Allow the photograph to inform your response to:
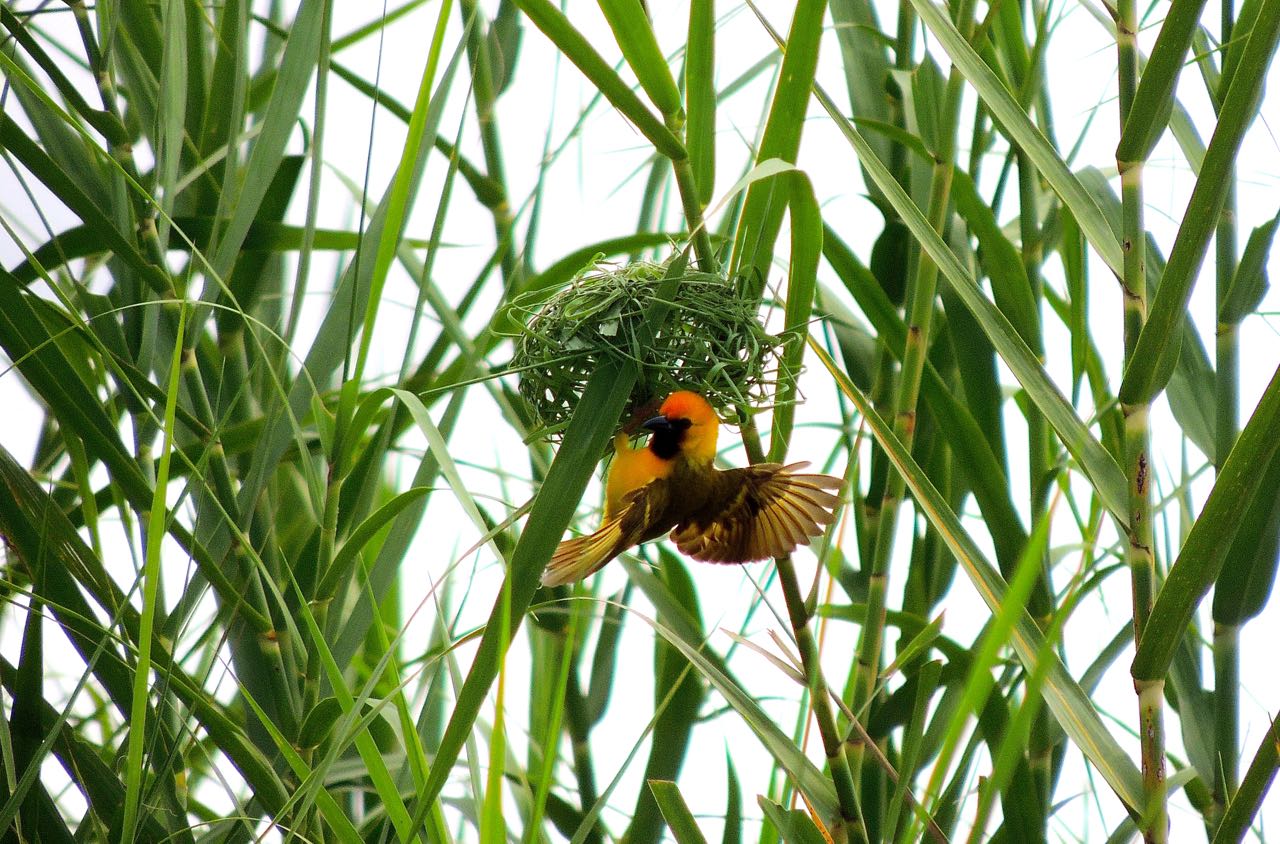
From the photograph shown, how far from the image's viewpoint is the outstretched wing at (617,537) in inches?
35.9

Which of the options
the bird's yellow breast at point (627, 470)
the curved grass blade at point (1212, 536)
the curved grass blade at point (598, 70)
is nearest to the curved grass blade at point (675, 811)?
the bird's yellow breast at point (627, 470)

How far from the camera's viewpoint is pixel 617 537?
38.0 inches

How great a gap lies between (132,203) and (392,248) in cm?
36

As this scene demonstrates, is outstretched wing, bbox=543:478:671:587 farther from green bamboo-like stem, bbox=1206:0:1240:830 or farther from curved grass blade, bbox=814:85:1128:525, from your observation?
green bamboo-like stem, bbox=1206:0:1240:830

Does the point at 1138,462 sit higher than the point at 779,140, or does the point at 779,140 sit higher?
the point at 779,140

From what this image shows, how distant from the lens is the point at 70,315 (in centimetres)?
91

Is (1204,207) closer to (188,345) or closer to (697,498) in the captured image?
(697,498)

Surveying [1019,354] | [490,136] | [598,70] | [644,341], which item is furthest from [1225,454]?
[490,136]

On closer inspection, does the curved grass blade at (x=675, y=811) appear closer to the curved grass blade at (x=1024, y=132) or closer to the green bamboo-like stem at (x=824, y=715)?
the green bamboo-like stem at (x=824, y=715)

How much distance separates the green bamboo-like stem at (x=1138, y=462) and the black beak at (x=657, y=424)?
37 centimetres

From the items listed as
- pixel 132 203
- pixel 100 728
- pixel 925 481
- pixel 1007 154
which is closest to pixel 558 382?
pixel 925 481

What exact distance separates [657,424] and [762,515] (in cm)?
13

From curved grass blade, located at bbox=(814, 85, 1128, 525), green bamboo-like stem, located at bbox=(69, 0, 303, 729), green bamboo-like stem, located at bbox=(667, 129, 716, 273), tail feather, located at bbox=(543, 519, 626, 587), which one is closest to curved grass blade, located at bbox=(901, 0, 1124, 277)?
curved grass blade, located at bbox=(814, 85, 1128, 525)

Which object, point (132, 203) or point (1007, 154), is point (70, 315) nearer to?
point (132, 203)
